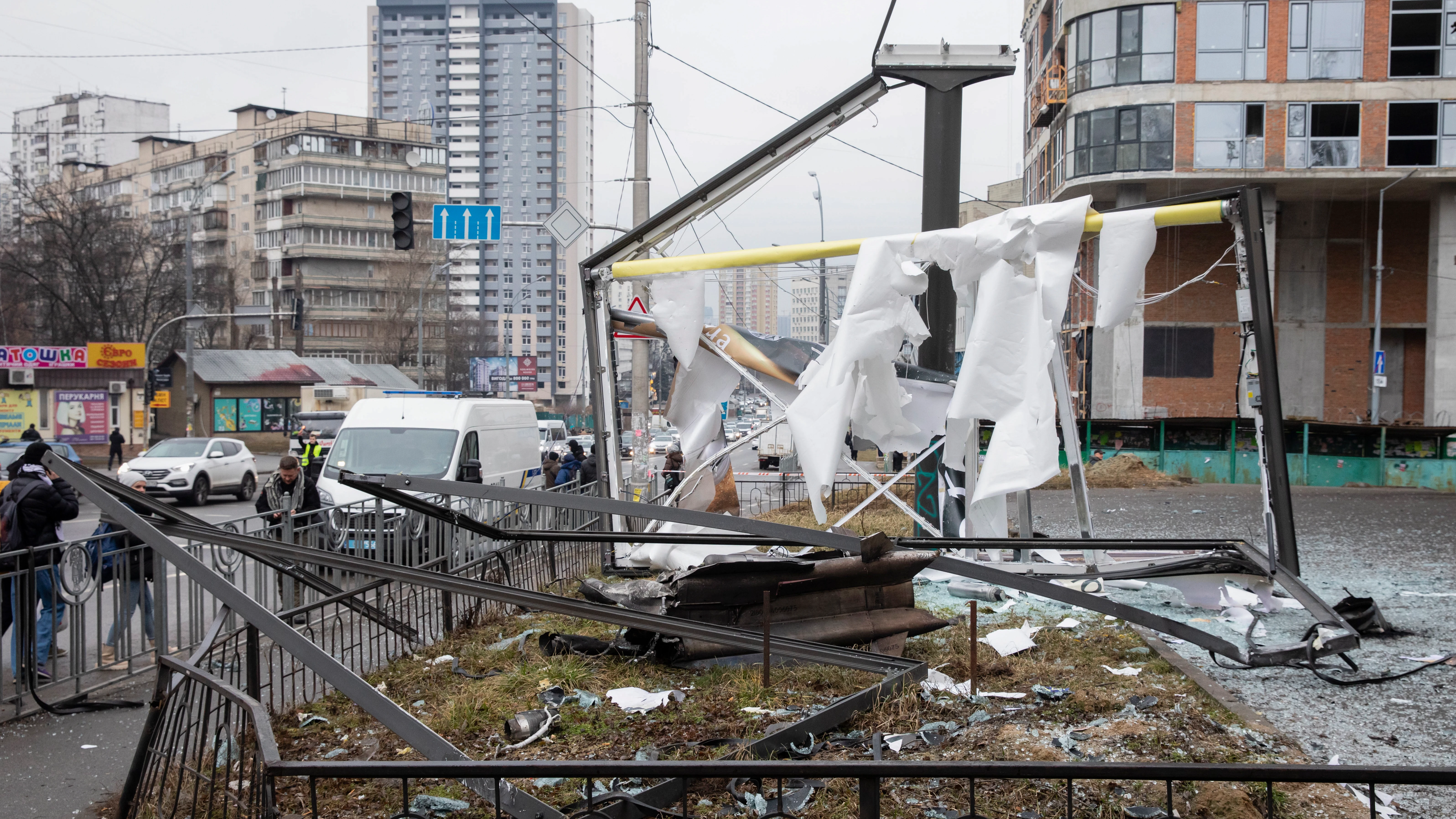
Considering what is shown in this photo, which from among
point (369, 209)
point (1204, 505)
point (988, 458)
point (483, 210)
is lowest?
point (1204, 505)

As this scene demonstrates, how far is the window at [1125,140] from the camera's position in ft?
120

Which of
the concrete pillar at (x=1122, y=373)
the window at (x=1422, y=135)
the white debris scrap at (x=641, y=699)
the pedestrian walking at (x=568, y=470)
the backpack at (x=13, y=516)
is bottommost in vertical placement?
the white debris scrap at (x=641, y=699)

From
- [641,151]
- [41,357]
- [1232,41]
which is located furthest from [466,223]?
[1232,41]

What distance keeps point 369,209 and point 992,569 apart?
296 ft

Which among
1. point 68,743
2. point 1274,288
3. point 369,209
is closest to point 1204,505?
point 68,743

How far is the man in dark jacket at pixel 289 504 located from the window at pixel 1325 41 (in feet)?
119

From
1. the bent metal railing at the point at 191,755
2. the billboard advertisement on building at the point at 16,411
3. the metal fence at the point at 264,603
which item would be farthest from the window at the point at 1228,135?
the billboard advertisement on building at the point at 16,411

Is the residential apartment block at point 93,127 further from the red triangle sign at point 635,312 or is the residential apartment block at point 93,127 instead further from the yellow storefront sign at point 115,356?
the red triangle sign at point 635,312

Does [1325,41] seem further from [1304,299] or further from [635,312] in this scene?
[635,312]

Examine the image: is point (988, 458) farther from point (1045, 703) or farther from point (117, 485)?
point (117, 485)

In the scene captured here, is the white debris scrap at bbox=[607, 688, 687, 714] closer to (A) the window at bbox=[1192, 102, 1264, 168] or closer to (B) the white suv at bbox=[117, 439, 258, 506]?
(B) the white suv at bbox=[117, 439, 258, 506]

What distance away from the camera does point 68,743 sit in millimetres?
6211

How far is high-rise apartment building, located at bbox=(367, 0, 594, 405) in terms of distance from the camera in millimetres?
134875

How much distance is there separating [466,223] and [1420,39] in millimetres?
33339
